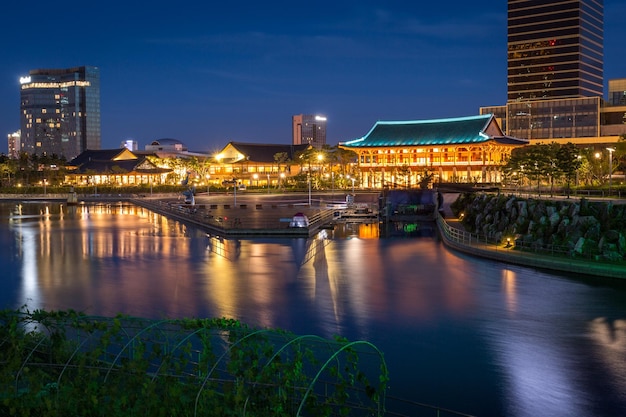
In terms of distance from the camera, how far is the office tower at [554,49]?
157m

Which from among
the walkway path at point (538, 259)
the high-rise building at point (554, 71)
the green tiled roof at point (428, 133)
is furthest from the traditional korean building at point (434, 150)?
the walkway path at point (538, 259)

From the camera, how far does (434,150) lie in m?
108

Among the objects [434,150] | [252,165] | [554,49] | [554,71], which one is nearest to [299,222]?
[434,150]

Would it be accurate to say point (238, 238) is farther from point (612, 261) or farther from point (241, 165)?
point (241, 165)

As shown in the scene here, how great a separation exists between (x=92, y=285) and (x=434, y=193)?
45.7 m

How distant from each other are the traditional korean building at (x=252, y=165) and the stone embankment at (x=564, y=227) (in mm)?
86013

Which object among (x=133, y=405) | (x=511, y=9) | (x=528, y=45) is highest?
(x=511, y=9)

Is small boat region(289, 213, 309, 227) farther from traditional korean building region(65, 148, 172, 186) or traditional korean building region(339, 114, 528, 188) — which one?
traditional korean building region(65, 148, 172, 186)

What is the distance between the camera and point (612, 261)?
100.0ft

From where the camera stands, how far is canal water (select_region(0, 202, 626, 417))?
15297mm

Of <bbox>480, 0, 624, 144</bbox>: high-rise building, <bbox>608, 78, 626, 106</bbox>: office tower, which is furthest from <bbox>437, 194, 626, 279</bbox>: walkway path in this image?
<bbox>608, 78, 626, 106</bbox>: office tower

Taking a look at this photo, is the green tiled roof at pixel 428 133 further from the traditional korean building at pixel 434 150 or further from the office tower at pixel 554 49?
the office tower at pixel 554 49

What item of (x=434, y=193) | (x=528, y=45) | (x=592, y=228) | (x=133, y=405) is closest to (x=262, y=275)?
(x=592, y=228)

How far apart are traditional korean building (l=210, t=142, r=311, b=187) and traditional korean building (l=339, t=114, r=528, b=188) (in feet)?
58.4
